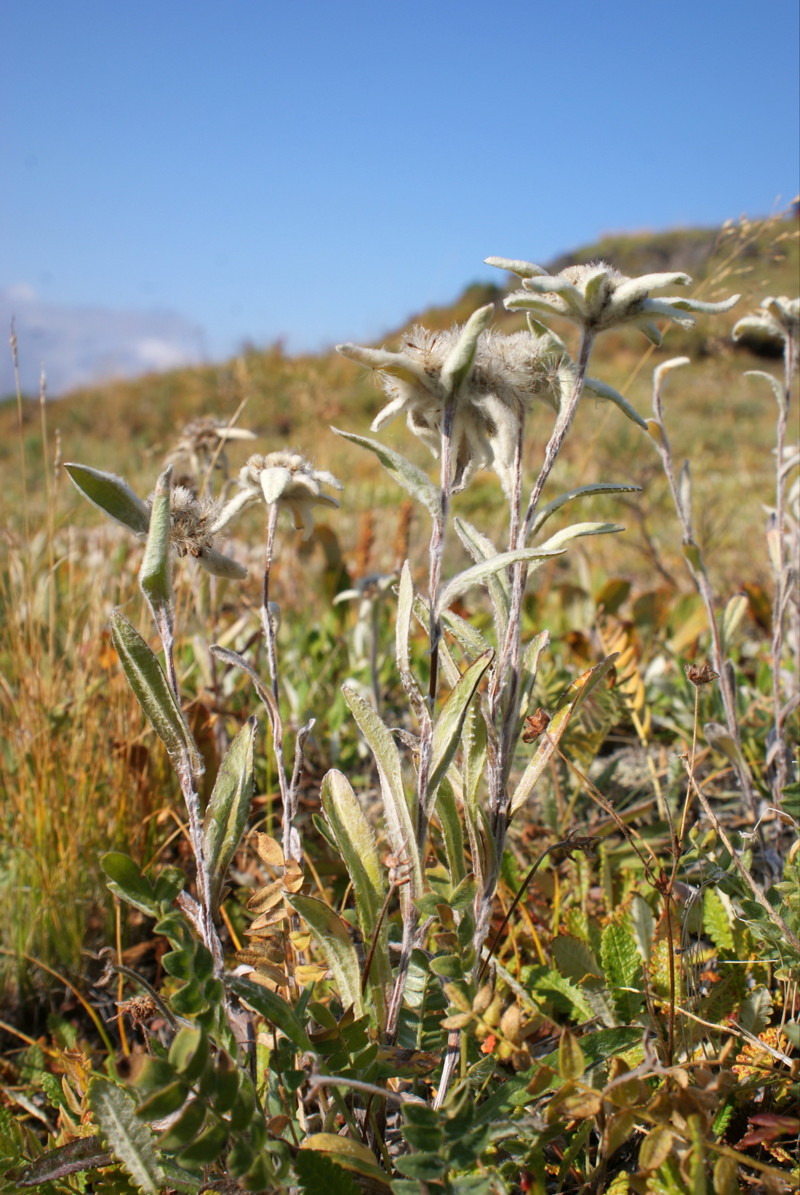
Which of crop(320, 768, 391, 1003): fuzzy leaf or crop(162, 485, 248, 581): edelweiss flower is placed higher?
crop(162, 485, 248, 581): edelweiss flower

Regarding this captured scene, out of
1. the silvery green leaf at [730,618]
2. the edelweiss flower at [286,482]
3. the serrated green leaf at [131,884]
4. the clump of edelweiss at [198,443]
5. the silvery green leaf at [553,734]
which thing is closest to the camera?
the serrated green leaf at [131,884]

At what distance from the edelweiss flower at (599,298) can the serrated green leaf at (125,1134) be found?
0.97 meters

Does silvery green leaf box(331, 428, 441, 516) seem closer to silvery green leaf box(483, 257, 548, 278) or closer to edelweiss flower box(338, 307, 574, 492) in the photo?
edelweiss flower box(338, 307, 574, 492)

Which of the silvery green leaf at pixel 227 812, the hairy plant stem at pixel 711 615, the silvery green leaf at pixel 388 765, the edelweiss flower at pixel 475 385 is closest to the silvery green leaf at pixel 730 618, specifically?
the hairy plant stem at pixel 711 615

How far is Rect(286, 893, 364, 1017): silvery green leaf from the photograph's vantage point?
37.5 inches

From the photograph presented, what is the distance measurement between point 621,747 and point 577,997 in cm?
115

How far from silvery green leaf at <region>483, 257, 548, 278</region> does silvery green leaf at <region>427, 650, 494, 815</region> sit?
45 cm

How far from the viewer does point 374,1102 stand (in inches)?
37.6

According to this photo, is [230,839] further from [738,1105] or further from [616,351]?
[616,351]

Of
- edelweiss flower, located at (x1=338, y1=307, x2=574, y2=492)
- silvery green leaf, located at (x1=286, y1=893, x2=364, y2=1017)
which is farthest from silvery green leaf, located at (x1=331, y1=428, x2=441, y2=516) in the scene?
silvery green leaf, located at (x1=286, y1=893, x2=364, y2=1017)

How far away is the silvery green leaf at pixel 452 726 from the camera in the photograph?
89cm

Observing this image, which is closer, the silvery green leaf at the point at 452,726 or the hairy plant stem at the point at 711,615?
the silvery green leaf at the point at 452,726

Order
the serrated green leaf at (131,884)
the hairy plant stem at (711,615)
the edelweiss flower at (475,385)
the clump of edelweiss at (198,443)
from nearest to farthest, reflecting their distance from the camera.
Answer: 1. the serrated green leaf at (131,884)
2. the edelweiss flower at (475,385)
3. the hairy plant stem at (711,615)
4. the clump of edelweiss at (198,443)

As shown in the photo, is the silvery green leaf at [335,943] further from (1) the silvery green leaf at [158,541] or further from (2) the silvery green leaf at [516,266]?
(2) the silvery green leaf at [516,266]
